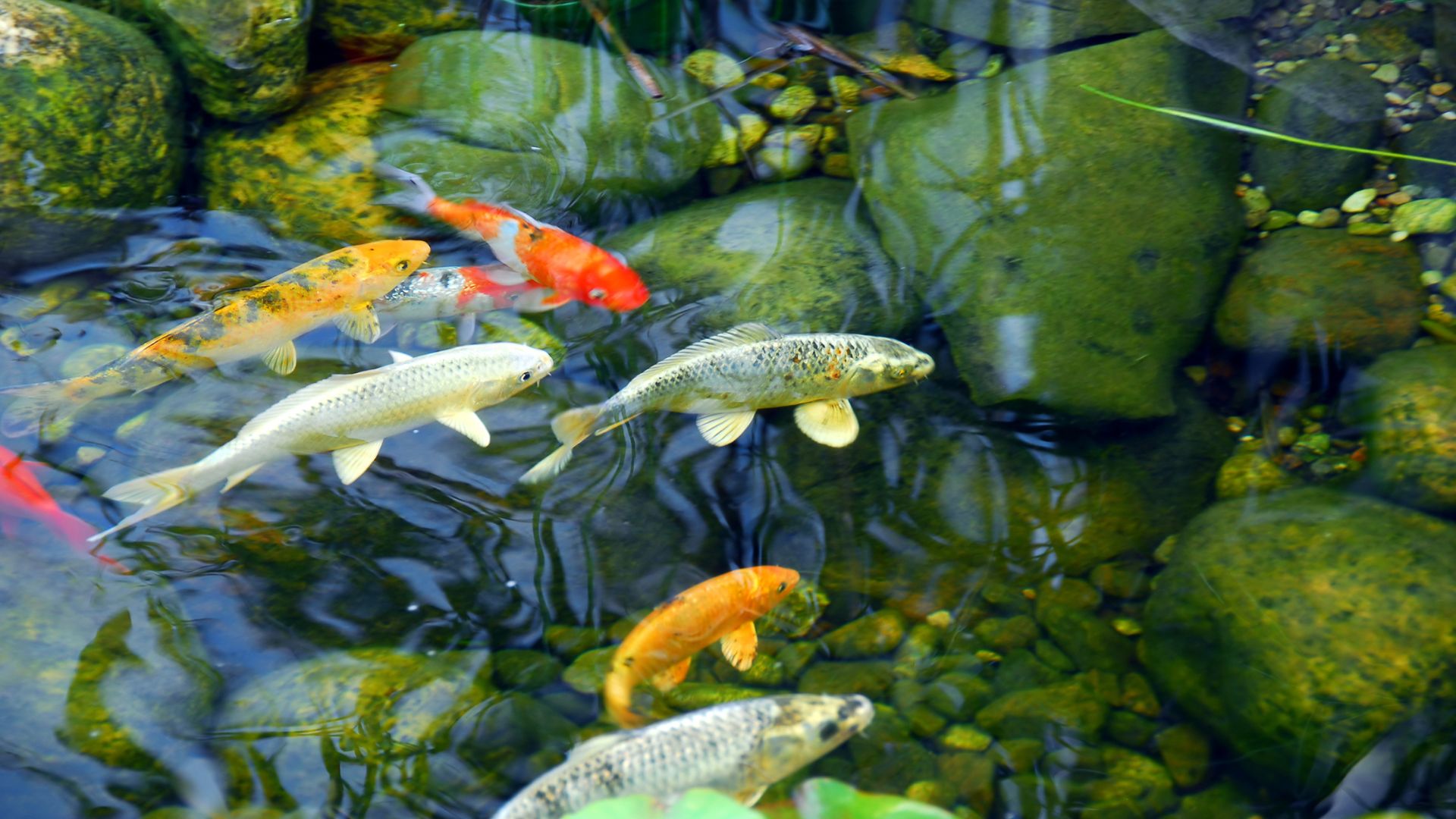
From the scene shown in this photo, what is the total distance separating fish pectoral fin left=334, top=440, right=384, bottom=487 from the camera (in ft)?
12.6

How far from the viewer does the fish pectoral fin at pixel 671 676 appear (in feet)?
12.0

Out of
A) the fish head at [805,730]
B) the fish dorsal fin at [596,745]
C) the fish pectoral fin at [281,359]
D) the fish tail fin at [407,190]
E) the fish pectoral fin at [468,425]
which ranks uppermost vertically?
the fish tail fin at [407,190]

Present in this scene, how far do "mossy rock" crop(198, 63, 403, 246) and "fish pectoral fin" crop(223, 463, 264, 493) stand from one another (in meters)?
1.60

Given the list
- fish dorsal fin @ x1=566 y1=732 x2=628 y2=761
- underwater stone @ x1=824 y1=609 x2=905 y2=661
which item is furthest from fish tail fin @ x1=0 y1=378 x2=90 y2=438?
underwater stone @ x1=824 y1=609 x2=905 y2=661

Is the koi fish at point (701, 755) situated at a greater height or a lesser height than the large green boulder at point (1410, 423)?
lesser

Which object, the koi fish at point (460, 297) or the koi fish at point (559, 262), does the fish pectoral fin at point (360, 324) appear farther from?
the koi fish at point (559, 262)

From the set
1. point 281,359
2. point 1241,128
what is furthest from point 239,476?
point 1241,128

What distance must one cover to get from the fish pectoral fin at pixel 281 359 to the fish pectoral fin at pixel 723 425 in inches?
77.8

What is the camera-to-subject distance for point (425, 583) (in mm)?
3811

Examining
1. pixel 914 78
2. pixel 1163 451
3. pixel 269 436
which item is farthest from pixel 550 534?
pixel 914 78

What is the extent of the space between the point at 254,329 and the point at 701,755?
9.28 ft

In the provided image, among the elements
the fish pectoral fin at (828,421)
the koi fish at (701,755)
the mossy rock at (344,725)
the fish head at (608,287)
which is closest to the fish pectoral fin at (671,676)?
the koi fish at (701,755)

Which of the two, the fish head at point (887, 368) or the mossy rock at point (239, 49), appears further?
the mossy rock at point (239, 49)

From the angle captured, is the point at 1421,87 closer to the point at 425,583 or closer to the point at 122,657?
the point at 425,583
